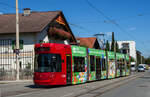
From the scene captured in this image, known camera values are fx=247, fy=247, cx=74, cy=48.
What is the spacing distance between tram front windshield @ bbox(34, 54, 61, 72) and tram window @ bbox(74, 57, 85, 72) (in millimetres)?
1891

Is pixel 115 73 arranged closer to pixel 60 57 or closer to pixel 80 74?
pixel 80 74

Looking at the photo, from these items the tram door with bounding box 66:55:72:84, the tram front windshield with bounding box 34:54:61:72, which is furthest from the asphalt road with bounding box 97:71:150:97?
the tram front windshield with bounding box 34:54:61:72

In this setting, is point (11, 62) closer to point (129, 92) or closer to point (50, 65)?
point (50, 65)

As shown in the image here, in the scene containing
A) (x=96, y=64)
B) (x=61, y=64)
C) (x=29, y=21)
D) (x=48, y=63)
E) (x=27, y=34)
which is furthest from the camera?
(x=29, y=21)

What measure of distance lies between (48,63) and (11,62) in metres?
15.5

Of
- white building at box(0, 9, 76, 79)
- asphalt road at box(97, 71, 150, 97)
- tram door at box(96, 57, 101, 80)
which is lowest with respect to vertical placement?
asphalt road at box(97, 71, 150, 97)

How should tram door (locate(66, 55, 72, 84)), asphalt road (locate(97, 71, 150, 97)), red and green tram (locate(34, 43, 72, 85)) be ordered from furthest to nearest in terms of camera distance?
1. tram door (locate(66, 55, 72, 84))
2. red and green tram (locate(34, 43, 72, 85))
3. asphalt road (locate(97, 71, 150, 97))

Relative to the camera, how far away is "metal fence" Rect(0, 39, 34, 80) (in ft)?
83.3

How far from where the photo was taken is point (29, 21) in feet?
109

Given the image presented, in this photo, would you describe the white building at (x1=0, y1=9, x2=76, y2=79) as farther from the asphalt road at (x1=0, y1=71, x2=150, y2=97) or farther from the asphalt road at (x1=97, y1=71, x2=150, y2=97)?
the asphalt road at (x1=97, y1=71, x2=150, y2=97)

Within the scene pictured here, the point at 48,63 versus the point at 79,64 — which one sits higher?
the point at 48,63

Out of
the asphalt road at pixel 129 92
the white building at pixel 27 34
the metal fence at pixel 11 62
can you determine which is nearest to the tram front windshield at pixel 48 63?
the asphalt road at pixel 129 92

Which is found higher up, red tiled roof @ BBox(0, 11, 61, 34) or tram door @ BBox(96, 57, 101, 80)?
red tiled roof @ BBox(0, 11, 61, 34)

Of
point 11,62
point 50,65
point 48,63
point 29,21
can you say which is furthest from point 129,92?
point 29,21
